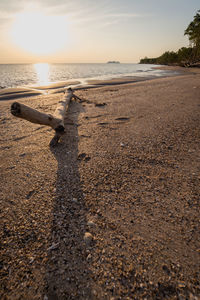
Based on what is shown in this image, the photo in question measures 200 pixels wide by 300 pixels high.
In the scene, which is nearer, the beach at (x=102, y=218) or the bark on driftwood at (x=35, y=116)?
the beach at (x=102, y=218)

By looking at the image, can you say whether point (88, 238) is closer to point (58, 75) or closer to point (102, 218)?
point (102, 218)

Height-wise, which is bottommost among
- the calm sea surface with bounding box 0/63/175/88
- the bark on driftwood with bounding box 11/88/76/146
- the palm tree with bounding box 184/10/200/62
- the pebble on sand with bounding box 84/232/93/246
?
the pebble on sand with bounding box 84/232/93/246

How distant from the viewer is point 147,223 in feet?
5.15

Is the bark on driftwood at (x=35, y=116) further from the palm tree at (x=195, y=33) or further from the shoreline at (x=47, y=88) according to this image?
the palm tree at (x=195, y=33)

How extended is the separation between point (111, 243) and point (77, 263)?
1.12ft

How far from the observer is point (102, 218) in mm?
1635

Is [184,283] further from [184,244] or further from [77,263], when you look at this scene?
[77,263]

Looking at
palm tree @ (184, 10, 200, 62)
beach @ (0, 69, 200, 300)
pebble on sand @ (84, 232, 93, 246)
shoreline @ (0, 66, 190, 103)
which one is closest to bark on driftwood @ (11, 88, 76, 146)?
beach @ (0, 69, 200, 300)

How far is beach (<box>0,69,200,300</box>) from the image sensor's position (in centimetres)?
115

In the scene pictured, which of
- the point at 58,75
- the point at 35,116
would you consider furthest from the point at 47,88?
the point at 58,75

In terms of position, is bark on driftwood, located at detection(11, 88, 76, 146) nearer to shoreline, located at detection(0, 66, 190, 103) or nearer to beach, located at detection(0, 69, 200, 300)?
beach, located at detection(0, 69, 200, 300)

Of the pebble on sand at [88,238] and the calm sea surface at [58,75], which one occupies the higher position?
the calm sea surface at [58,75]

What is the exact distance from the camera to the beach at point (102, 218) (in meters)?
1.15

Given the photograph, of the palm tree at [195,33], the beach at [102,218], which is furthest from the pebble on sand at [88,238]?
the palm tree at [195,33]
